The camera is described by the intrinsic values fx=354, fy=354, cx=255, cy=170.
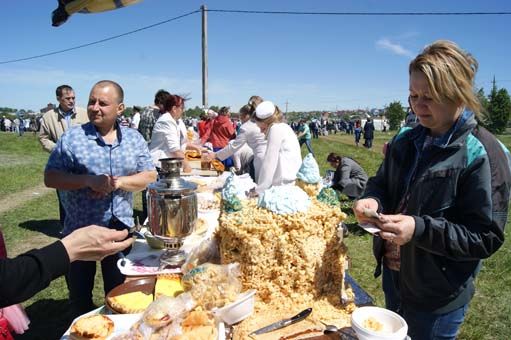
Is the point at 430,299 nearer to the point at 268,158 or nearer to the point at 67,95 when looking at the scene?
the point at 268,158

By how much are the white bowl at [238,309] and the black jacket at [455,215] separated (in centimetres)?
67

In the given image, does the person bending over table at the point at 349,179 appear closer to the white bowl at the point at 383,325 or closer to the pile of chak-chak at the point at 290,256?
the pile of chak-chak at the point at 290,256

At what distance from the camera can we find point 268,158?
365cm

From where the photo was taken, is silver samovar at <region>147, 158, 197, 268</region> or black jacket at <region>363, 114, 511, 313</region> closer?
black jacket at <region>363, 114, 511, 313</region>

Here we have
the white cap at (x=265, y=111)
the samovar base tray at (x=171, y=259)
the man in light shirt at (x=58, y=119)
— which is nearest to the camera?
the samovar base tray at (x=171, y=259)

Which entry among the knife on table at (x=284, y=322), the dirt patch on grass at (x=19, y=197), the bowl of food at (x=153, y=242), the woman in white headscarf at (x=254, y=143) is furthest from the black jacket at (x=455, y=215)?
the dirt patch on grass at (x=19, y=197)

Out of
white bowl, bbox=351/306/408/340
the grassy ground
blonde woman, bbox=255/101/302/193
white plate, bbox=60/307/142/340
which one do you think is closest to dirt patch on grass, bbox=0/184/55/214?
the grassy ground

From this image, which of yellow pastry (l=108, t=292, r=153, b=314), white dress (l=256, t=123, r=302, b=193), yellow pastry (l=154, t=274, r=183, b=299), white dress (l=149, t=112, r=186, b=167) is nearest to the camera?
yellow pastry (l=108, t=292, r=153, b=314)

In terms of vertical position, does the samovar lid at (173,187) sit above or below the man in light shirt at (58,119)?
below

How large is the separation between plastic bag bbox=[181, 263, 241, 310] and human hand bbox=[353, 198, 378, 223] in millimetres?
552

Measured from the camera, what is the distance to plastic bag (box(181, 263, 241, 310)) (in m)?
1.42

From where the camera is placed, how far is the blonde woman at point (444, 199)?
4.25 feet

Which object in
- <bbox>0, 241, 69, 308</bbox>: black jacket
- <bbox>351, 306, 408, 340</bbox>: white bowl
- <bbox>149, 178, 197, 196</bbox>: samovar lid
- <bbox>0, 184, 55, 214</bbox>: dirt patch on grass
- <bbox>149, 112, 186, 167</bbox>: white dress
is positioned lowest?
<bbox>0, 184, 55, 214</bbox>: dirt patch on grass

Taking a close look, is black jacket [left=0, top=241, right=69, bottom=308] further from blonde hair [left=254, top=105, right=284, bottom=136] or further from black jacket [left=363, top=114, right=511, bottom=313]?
blonde hair [left=254, top=105, right=284, bottom=136]
